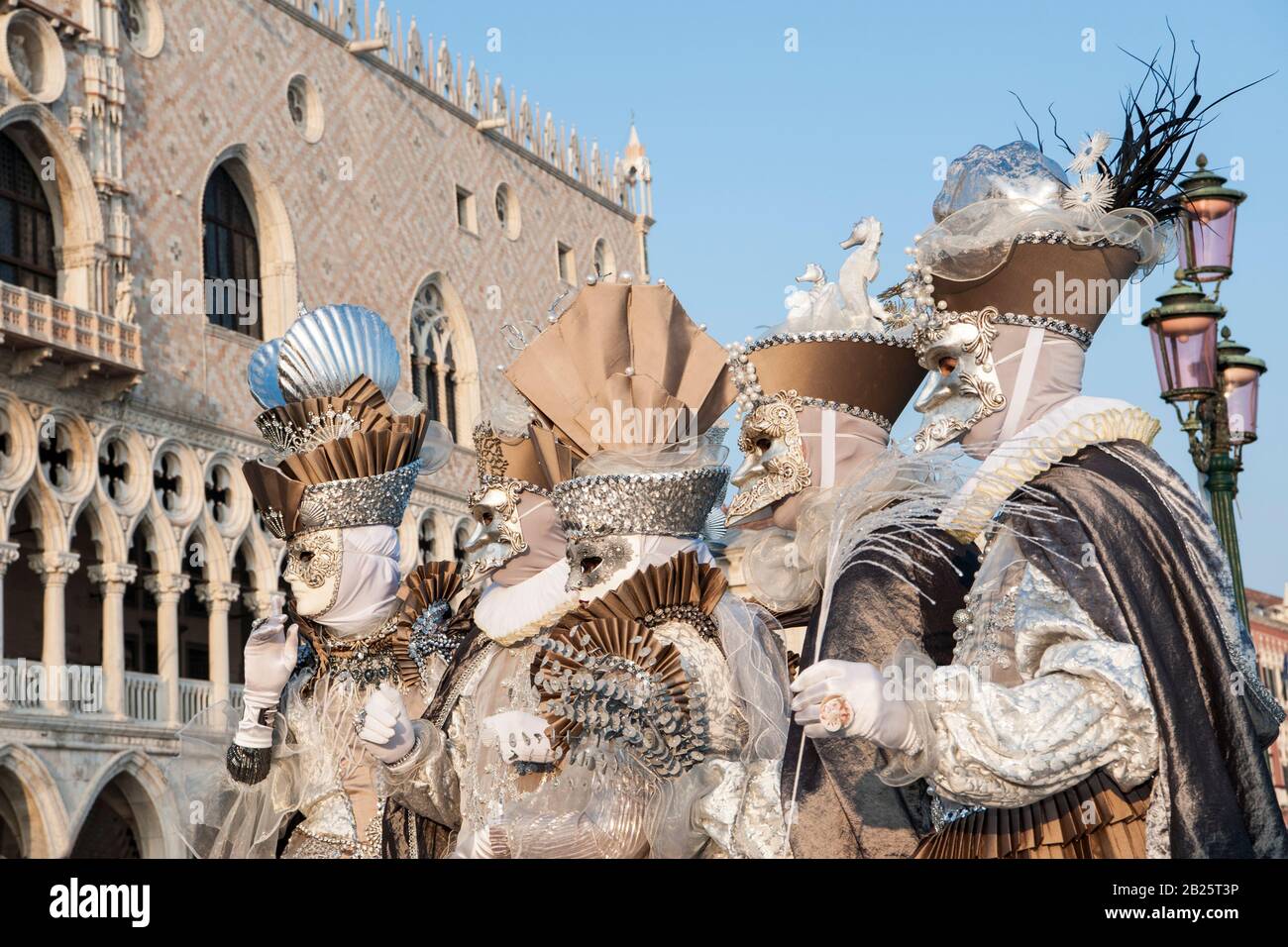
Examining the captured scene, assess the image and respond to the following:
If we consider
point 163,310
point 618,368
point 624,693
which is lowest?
point 624,693

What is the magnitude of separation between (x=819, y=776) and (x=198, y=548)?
12.6m

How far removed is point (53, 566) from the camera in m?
12.6

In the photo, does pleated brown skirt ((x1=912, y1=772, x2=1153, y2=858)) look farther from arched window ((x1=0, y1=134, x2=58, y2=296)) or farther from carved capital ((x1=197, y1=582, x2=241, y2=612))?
carved capital ((x1=197, y1=582, x2=241, y2=612))

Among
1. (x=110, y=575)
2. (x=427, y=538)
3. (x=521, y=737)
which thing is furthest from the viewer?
(x=427, y=538)

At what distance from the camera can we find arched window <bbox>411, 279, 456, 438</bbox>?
17938mm

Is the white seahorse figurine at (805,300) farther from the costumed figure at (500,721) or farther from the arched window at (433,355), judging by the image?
the arched window at (433,355)

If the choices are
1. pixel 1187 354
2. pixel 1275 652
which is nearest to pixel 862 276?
pixel 1187 354

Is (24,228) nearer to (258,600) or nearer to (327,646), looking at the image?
(258,600)

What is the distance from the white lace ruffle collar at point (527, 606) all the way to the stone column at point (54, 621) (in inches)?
387

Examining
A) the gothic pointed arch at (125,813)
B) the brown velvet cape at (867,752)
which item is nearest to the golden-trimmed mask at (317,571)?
the brown velvet cape at (867,752)

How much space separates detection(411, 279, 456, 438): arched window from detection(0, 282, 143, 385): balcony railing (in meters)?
4.88

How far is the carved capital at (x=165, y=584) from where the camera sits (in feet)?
45.0

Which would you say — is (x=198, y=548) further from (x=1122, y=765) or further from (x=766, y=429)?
(x=1122, y=765)

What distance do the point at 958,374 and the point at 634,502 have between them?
2.24ft
